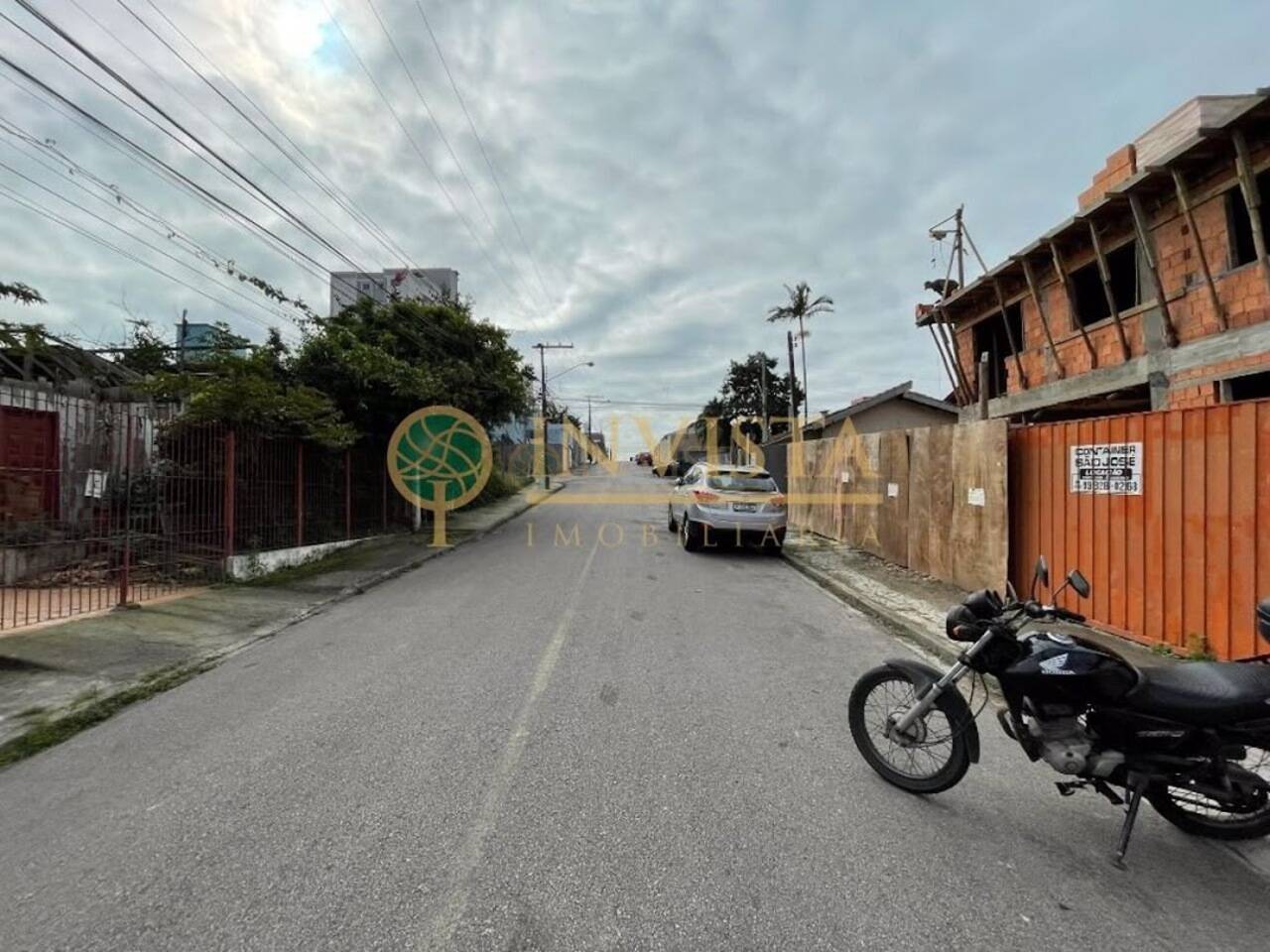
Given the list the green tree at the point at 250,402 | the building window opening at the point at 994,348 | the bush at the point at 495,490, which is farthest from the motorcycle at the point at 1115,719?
the bush at the point at 495,490

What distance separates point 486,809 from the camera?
3.22 meters

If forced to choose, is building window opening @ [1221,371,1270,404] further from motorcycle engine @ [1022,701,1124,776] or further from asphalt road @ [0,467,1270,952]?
motorcycle engine @ [1022,701,1124,776]

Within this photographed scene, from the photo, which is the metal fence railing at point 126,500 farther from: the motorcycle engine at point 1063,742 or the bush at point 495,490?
the bush at point 495,490

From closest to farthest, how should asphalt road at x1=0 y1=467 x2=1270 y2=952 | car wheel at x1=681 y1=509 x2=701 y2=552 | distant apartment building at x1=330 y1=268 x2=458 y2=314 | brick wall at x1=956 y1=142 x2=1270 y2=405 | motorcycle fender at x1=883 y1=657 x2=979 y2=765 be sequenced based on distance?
1. asphalt road at x1=0 y1=467 x2=1270 y2=952
2. motorcycle fender at x1=883 y1=657 x2=979 y2=765
3. brick wall at x1=956 y1=142 x2=1270 y2=405
4. car wheel at x1=681 y1=509 x2=701 y2=552
5. distant apartment building at x1=330 y1=268 x2=458 y2=314

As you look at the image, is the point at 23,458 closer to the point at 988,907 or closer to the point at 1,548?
the point at 1,548

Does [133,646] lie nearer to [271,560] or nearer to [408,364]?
[271,560]

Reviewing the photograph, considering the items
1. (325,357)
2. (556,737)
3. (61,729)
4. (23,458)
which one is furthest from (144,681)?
(325,357)

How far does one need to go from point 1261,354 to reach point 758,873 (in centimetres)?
992

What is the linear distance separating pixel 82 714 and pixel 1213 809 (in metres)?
6.77

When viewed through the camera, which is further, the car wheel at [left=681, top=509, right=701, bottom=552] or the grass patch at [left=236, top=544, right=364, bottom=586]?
the car wheel at [left=681, top=509, right=701, bottom=552]

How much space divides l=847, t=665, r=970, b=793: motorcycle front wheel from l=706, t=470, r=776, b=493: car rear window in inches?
344

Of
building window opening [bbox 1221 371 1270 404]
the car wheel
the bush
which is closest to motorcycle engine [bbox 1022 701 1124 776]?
building window opening [bbox 1221 371 1270 404]

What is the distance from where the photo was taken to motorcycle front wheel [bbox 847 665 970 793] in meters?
3.37

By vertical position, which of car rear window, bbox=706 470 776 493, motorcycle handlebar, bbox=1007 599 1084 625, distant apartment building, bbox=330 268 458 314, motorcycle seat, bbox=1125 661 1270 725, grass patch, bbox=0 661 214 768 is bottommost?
grass patch, bbox=0 661 214 768
